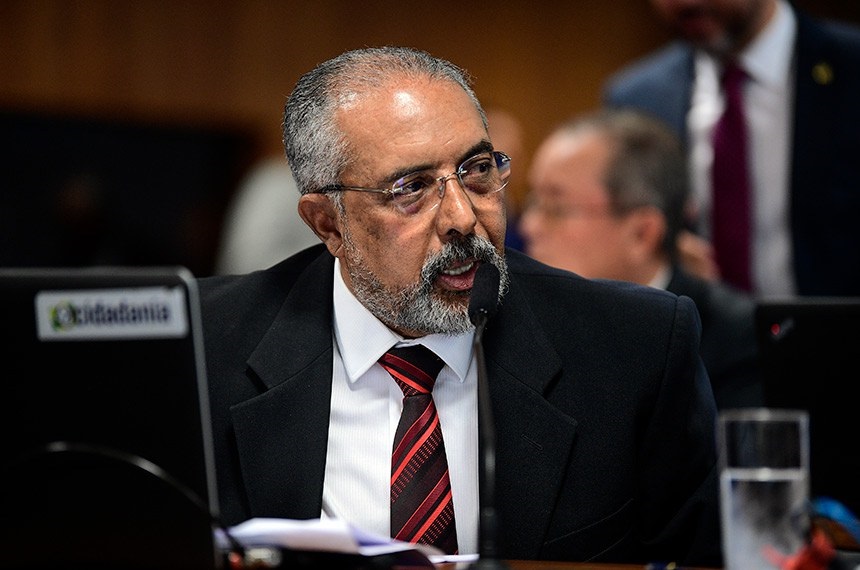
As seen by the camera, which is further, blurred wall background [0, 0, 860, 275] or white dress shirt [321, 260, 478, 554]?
blurred wall background [0, 0, 860, 275]

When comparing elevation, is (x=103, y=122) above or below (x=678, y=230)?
above

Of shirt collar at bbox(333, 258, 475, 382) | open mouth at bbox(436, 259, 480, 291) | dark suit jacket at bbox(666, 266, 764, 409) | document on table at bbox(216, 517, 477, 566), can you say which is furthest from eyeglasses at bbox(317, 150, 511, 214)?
dark suit jacket at bbox(666, 266, 764, 409)

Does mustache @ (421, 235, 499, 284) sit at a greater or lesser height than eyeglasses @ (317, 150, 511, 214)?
lesser

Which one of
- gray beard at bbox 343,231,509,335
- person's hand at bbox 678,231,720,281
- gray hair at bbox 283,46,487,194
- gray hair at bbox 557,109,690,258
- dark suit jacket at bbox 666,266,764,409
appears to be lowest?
dark suit jacket at bbox 666,266,764,409

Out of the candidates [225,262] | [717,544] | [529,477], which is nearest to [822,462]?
[717,544]

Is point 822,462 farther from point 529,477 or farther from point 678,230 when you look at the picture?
point 678,230

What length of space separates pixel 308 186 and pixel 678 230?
1593mm

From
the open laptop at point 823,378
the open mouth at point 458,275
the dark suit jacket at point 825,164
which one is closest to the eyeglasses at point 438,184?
the open mouth at point 458,275

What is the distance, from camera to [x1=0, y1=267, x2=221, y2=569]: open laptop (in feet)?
4.72

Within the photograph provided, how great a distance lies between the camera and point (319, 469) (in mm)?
1952

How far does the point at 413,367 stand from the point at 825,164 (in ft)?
6.27

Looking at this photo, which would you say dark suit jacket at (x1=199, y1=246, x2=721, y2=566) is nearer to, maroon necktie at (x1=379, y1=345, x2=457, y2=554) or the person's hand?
maroon necktie at (x1=379, y1=345, x2=457, y2=554)

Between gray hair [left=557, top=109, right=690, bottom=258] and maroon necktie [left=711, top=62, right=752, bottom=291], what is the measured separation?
0.17 m

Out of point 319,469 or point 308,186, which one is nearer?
point 319,469
